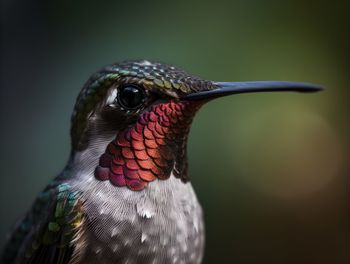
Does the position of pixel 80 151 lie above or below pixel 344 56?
below

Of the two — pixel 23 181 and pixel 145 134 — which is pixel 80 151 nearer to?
pixel 145 134

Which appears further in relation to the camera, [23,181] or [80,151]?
[23,181]

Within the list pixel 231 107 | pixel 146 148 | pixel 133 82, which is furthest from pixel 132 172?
pixel 231 107

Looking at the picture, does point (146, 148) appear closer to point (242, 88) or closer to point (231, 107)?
point (242, 88)

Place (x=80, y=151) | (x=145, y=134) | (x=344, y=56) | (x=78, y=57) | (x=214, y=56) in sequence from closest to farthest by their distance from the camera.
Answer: (x=145, y=134) < (x=80, y=151) < (x=214, y=56) < (x=78, y=57) < (x=344, y=56)

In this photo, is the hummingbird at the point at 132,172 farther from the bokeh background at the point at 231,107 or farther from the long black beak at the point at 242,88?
the bokeh background at the point at 231,107

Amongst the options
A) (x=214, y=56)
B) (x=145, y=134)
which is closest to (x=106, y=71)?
(x=145, y=134)
